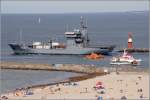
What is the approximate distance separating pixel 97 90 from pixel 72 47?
56.6 metres

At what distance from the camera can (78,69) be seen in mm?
71500

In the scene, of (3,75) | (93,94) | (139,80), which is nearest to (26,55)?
(3,75)

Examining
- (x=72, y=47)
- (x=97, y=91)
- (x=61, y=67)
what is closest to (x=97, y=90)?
(x=97, y=91)

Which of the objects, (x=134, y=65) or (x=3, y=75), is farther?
(x=134, y=65)

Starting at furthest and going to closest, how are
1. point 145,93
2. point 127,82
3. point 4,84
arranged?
point 4,84, point 127,82, point 145,93

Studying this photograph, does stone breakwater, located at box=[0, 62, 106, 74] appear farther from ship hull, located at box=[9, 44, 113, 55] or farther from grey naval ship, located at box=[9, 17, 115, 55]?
ship hull, located at box=[9, 44, 113, 55]

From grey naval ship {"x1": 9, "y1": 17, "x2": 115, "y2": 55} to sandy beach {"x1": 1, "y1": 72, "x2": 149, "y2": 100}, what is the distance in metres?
45.8

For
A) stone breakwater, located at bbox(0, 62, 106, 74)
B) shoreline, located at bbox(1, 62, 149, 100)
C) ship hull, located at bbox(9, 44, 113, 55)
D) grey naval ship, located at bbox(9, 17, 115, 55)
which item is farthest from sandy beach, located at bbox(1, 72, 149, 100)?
ship hull, located at bbox(9, 44, 113, 55)

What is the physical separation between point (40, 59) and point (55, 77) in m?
32.6

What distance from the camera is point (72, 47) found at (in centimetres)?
10631

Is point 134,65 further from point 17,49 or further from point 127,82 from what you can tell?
point 17,49

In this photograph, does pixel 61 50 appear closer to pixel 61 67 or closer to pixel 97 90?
pixel 61 67

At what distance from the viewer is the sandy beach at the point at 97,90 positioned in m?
46.5

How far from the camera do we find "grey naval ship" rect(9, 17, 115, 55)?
344 feet
